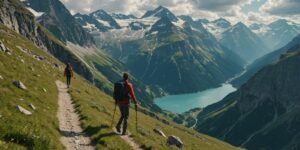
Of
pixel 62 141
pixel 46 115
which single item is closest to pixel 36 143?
pixel 62 141

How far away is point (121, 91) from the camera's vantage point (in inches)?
994

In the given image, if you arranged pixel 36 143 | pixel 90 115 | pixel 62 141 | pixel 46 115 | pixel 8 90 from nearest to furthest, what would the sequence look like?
pixel 36 143 → pixel 62 141 → pixel 46 115 → pixel 8 90 → pixel 90 115

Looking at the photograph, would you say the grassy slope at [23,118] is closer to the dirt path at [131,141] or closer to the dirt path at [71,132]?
the dirt path at [71,132]

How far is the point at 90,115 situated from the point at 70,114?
2567 mm

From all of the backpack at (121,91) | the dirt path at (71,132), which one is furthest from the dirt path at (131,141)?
the backpack at (121,91)

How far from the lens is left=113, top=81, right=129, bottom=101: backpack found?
25172 mm

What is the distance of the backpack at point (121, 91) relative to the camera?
82.6 ft

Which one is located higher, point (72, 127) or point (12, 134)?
point (12, 134)

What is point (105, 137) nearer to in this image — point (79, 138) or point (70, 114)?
point (79, 138)

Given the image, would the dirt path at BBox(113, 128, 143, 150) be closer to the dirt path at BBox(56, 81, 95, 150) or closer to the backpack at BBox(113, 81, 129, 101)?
the dirt path at BBox(56, 81, 95, 150)

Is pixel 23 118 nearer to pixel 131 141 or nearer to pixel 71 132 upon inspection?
pixel 71 132

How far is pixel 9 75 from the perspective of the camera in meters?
34.9

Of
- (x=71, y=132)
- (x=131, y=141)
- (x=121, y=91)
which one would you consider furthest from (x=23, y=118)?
(x=131, y=141)

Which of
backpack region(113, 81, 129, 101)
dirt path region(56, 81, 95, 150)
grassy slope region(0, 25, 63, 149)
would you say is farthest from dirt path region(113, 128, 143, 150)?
grassy slope region(0, 25, 63, 149)
